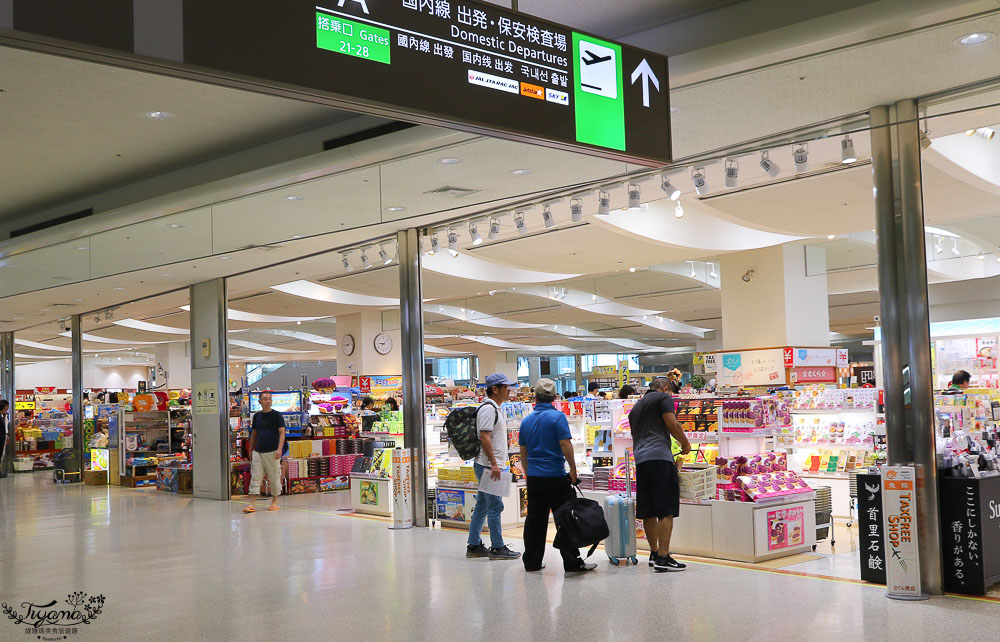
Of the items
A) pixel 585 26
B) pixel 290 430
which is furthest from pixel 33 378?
pixel 585 26

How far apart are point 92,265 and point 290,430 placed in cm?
446

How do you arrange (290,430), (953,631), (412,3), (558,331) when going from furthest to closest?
(558,331)
(290,430)
(953,631)
(412,3)

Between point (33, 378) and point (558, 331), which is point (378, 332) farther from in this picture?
point (33, 378)

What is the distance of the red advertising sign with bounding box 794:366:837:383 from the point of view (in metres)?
13.5

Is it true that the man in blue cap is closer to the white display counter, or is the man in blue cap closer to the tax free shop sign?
the white display counter

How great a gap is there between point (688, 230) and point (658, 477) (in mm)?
6315

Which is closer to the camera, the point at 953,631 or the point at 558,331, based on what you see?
the point at 953,631

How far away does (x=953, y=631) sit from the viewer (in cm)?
488

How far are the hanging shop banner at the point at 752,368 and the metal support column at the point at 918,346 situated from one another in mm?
7317

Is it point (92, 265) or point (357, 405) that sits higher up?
point (92, 265)

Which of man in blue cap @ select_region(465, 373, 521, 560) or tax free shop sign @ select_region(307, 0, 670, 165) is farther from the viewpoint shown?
man in blue cap @ select_region(465, 373, 521, 560)

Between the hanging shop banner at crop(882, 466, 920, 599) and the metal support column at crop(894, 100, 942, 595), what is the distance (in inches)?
6.7

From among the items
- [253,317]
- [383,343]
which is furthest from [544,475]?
[253,317]

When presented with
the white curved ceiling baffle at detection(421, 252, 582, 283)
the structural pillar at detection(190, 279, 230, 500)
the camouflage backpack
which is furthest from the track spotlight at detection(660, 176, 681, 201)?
the structural pillar at detection(190, 279, 230, 500)
